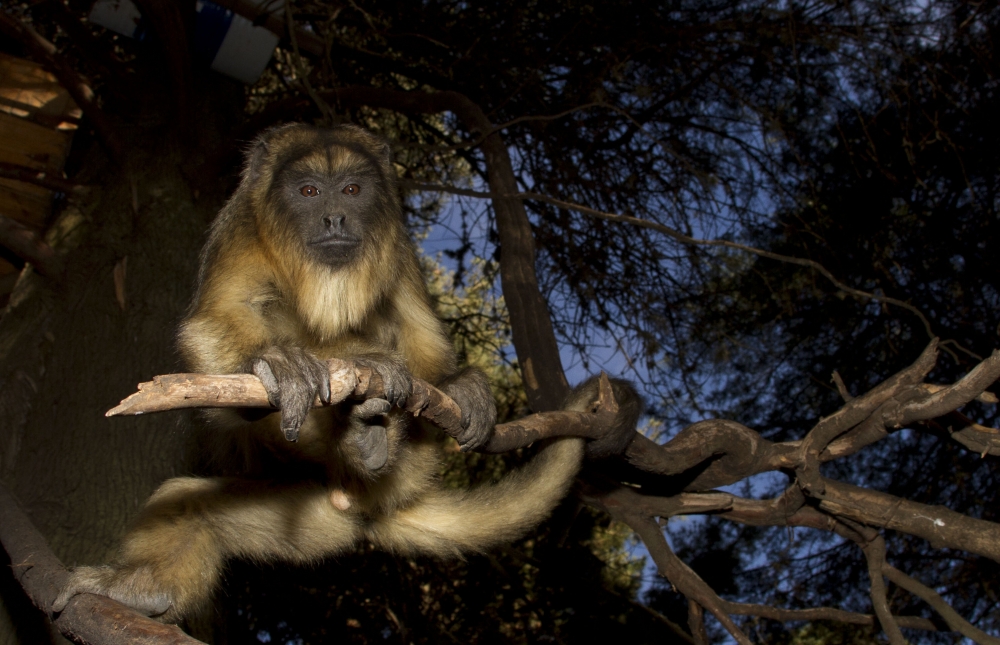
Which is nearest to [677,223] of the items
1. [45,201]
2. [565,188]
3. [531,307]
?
[565,188]

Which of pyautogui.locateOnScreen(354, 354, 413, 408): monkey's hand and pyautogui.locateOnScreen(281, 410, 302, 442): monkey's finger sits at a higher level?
pyautogui.locateOnScreen(354, 354, 413, 408): monkey's hand

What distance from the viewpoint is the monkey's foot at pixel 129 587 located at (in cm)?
281

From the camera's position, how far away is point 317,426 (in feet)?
10.3

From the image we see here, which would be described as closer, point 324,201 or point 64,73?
point 324,201

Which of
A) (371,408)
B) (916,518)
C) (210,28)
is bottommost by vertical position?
(371,408)

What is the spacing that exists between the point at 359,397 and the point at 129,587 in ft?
4.19

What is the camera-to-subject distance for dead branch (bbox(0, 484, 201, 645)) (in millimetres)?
2211

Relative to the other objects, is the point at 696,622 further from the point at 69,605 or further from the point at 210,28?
the point at 210,28

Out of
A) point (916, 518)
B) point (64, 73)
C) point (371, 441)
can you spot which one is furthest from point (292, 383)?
point (64, 73)

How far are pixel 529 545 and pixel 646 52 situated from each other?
4.20m

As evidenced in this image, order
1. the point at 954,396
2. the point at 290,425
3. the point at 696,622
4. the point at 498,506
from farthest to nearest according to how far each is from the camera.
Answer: the point at 696,622, the point at 498,506, the point at 954,396, the point at 290,425

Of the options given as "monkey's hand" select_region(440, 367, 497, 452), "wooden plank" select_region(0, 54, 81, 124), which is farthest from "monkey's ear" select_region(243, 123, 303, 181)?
"wooden plank" select_region(0, 54, 81, 124)

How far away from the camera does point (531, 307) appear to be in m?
3.97

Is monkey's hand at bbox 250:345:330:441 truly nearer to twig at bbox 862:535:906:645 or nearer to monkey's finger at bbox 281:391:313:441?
monkey's finger at bbox 281:391:313:441
